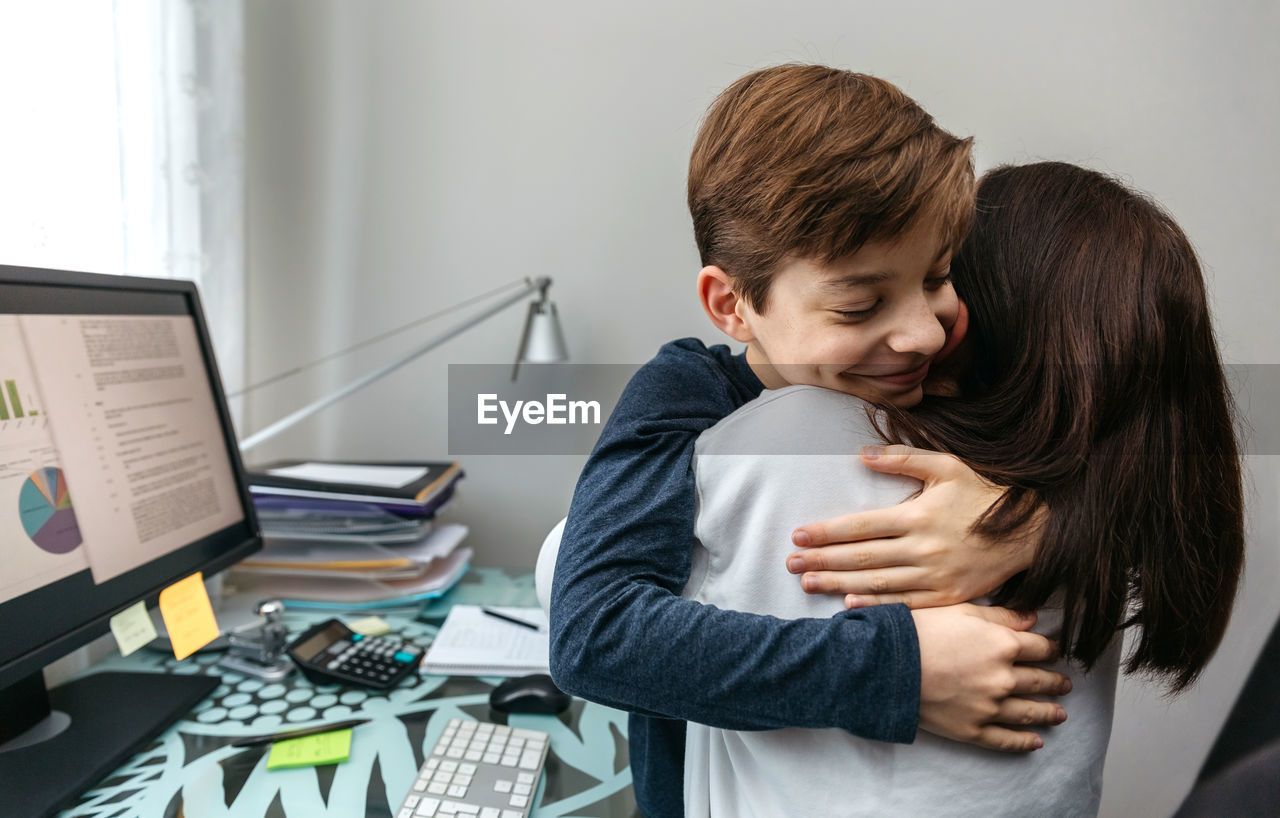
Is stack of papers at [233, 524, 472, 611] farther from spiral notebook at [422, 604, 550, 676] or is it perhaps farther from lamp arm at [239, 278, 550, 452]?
lamp arm at [239, 278, 550, 452]

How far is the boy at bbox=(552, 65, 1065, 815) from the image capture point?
0.50 meters

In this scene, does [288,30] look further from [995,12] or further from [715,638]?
[715,638]

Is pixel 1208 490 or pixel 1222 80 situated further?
pixel 1222 80

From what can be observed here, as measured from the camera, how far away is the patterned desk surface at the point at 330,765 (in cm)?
74

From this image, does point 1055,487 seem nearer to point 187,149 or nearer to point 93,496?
point 93,496

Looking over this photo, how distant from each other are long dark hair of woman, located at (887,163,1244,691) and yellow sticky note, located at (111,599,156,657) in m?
0.86

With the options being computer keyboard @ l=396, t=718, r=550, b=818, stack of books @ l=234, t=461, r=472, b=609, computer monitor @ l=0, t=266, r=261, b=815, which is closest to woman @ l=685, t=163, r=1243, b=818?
computer keyboard @ l=396, t=718, r=550, b=818

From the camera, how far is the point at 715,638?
1.65 ft

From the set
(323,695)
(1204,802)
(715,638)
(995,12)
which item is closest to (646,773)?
(715,638)

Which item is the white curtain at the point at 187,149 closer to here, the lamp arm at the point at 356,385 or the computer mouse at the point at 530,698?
the lamp arm at the point at 356,385

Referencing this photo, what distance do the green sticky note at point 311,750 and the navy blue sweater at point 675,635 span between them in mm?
413

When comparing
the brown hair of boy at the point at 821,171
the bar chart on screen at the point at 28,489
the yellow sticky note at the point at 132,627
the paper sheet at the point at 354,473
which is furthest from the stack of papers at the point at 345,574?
the brown hair of boy at the point at 821,171

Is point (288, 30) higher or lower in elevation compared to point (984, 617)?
higher

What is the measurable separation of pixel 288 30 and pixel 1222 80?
1.79 m
